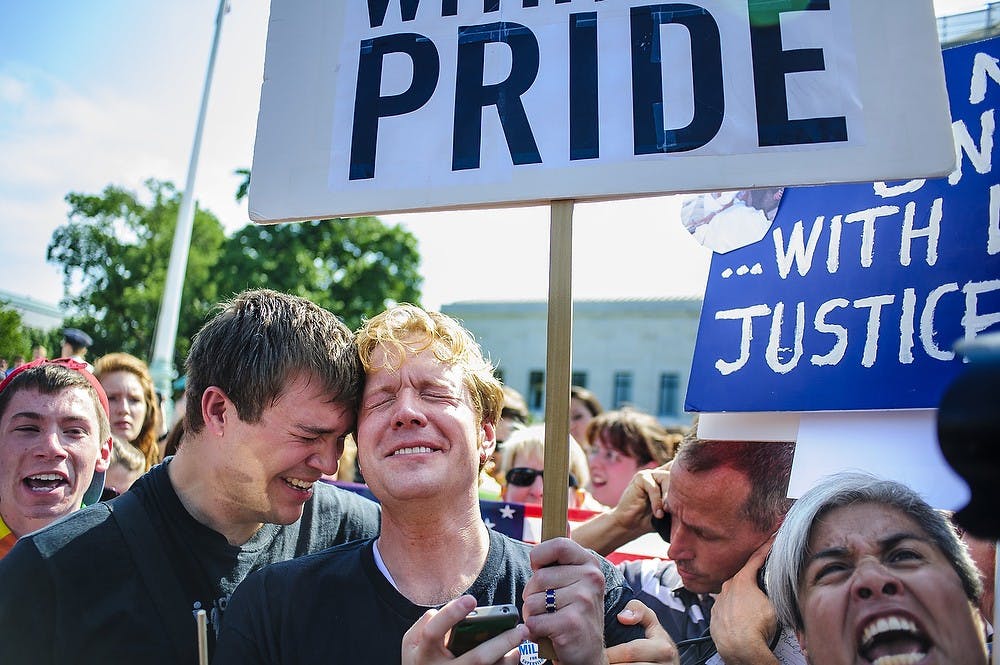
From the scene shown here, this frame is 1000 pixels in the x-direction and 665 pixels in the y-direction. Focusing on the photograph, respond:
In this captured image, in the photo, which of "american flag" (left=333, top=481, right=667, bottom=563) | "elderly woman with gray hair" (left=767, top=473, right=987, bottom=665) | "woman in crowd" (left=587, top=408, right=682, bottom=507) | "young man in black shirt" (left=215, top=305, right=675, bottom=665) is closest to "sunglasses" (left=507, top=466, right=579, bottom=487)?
"american flag" (left=333, top=481, right=667, bottom=563)

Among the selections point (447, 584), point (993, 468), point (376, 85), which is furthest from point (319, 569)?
point (993, 468)

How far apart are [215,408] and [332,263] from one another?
87.5 ft

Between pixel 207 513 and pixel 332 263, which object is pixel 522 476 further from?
pixel 332 263

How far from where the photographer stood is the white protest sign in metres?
1.61

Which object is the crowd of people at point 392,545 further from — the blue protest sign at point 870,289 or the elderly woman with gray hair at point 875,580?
the blue protest sign at point 870,289

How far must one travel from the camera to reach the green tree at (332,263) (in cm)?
2581

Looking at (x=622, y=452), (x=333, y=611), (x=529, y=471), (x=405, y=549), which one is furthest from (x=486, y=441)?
(x=622, y=452)

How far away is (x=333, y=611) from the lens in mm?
1763

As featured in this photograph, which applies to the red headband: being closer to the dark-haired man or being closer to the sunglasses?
the dark-haired man

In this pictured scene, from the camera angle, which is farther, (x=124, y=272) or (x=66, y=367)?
(x=124, y=272)

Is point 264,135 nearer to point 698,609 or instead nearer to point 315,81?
point 315,81

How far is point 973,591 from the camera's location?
160cm

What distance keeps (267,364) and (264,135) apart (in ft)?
1.98

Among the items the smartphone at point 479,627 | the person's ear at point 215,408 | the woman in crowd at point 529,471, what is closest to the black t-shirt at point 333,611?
the smartphone at point 479,627
